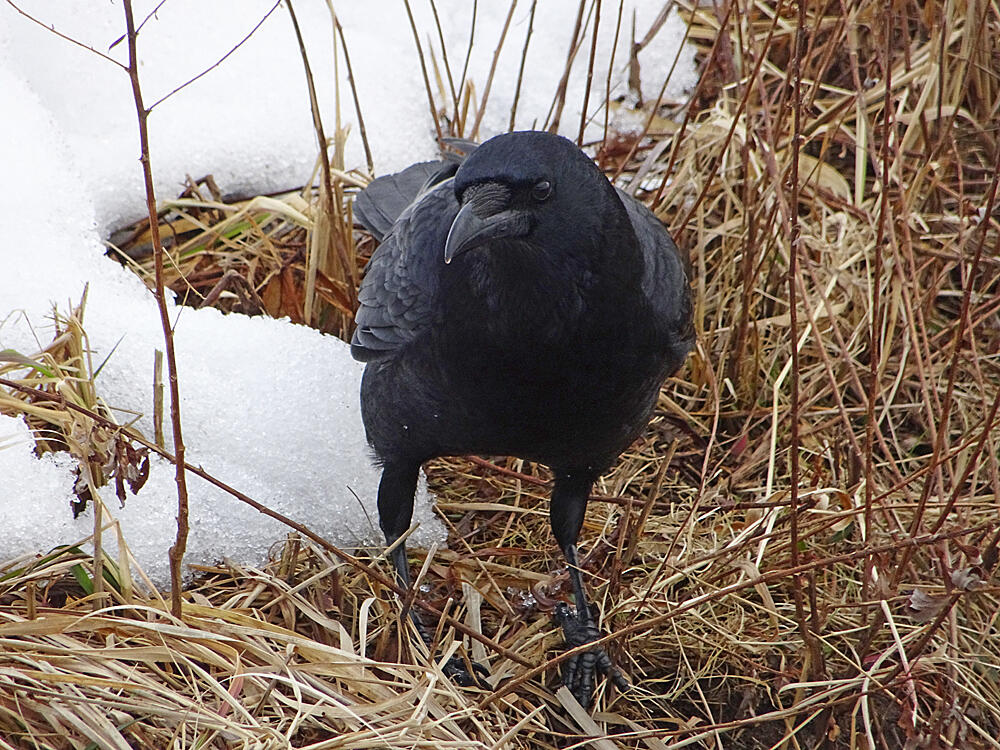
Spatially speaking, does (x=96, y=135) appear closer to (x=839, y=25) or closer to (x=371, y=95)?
(x=371, y=95)

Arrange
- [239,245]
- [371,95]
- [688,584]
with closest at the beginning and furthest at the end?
[688,584]
[239,245]
[371,95]

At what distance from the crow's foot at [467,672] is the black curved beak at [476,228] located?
4.17 ft

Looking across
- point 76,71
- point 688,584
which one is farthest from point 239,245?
point 688,584

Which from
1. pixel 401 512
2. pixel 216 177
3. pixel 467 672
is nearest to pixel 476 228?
pixel 401 512

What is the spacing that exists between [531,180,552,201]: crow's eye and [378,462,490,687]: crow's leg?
1.03 m

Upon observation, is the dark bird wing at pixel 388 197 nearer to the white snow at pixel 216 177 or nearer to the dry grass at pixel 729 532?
the dry grass at pixel 729 532

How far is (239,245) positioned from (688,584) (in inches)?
82.7

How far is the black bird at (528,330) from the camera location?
2684 millimetres

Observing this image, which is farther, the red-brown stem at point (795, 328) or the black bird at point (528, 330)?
the black bird at point (528, 330)

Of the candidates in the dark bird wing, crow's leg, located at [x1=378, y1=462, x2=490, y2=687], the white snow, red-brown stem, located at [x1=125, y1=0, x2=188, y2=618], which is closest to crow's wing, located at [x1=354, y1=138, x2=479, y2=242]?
the dark bird wing

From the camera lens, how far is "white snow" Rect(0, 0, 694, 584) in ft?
11.1

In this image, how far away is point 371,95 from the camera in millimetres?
4777

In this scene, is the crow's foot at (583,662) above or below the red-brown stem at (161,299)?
below

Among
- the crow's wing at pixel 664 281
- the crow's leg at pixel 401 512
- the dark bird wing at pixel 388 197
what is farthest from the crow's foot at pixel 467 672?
the dark bird wing at pixel 388 197
